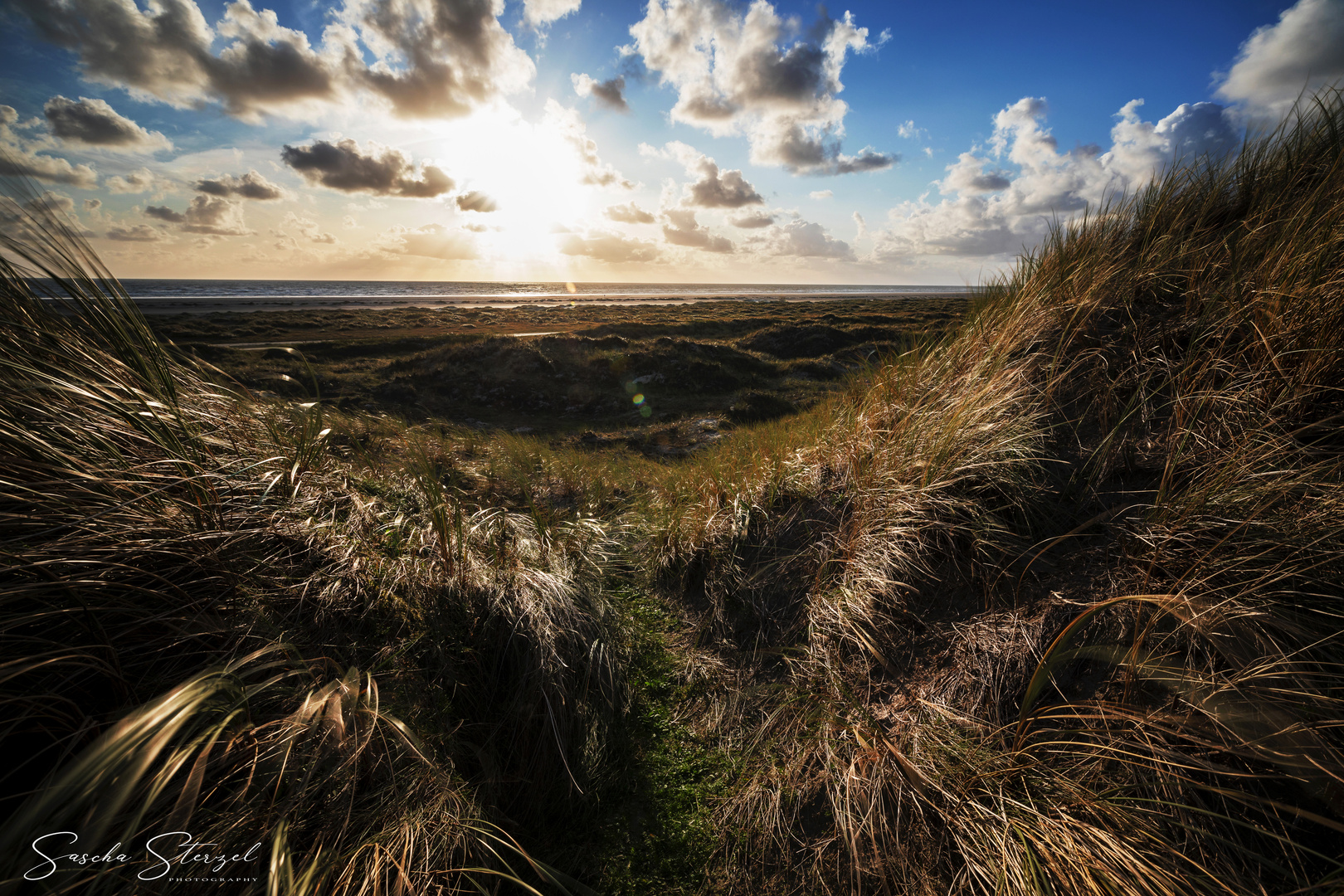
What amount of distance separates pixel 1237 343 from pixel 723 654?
3.64 m

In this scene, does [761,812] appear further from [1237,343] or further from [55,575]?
[1237,343]

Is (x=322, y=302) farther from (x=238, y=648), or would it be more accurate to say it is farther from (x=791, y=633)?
(x=791, y=633)

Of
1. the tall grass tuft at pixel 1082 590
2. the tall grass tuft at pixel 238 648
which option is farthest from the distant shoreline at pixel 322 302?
the tall grass tuft at pixel 1082 590

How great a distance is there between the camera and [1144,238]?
393 centimetres

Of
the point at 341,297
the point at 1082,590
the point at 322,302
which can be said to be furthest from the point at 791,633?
the point at 341,297

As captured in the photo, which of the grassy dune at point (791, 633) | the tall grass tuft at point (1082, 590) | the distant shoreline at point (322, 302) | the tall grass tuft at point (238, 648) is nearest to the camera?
the tall grass tuft at point (238, 648)

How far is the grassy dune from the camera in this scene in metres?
1.55

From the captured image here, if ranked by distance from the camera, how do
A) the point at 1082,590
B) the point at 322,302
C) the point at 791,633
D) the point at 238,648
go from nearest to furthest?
the point at 238,648 → the point at 1082,590 → the point at 791,633 → the point at 322,302

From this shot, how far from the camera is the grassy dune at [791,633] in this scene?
1.55m

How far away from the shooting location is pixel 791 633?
130 inches

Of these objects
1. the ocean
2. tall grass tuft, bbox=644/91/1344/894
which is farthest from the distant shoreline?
tall grass tuft, bbox=644/91/1344/894

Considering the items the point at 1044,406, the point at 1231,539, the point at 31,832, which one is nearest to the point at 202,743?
the point at 31,832

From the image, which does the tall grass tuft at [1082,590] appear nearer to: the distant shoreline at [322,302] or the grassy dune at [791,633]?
the grassy dune at [791,633]

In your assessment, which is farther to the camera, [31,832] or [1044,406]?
[1044,406]
